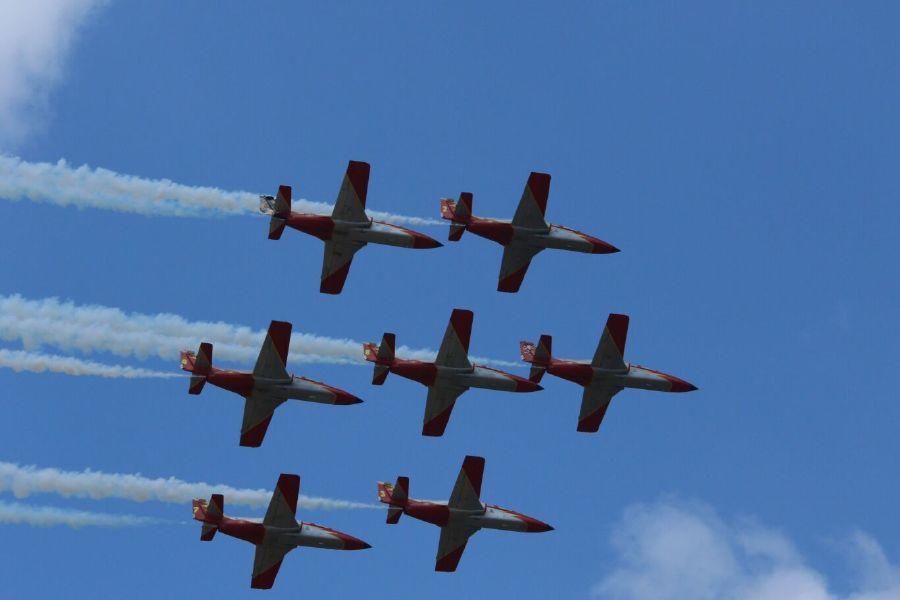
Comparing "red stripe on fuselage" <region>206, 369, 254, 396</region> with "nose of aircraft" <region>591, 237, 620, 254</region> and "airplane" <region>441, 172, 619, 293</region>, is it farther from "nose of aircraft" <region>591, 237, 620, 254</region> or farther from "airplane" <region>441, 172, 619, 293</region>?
"nose of aircraft" <region>591, 237, 620, 254</region>

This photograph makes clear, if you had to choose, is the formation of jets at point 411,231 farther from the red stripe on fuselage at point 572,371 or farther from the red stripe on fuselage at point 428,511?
the red stripe on fuselage at point 428,511

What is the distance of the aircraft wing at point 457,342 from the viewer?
10581 centimetres

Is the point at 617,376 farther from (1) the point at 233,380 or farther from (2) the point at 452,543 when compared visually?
(1) the point at 233,380

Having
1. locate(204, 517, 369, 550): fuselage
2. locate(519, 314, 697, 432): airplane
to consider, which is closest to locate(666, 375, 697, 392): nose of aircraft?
locate(519, 314, 697, 432): airplane

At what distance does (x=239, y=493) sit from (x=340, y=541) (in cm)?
654

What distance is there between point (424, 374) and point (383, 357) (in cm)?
277

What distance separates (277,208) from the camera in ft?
335

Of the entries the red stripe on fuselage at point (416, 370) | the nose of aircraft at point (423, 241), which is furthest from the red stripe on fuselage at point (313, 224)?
the red stripe on fuselage at point (416, 370)

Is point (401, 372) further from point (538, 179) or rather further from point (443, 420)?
point (538, 179)

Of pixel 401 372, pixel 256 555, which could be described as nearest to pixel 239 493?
pixel 256 555

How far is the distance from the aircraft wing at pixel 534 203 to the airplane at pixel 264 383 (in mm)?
13879

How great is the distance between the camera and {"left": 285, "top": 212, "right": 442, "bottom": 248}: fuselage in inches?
4055

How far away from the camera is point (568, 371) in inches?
4299

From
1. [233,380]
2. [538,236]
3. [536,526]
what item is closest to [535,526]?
[536,526]
